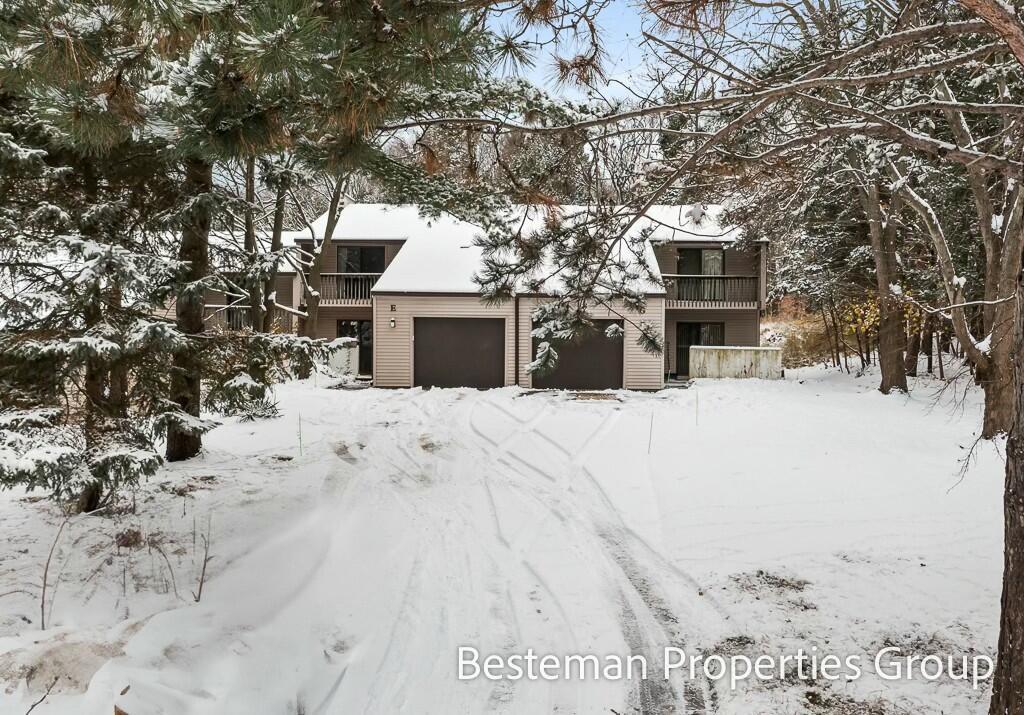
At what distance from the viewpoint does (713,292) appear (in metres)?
18.2

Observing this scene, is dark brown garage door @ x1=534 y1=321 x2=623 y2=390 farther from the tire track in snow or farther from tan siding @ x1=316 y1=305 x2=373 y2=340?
the tire track in snow

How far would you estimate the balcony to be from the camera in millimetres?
17969

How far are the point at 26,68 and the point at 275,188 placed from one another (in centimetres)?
538

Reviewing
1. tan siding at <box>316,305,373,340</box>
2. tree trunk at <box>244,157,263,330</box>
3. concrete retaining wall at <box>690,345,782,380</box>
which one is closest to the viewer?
tree trunk at <box>244,157,263,330</box>

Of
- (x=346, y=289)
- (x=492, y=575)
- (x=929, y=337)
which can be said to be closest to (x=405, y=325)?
(x=346, y=289)

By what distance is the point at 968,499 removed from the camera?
5.64 meters

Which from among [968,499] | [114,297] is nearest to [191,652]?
[114,297]

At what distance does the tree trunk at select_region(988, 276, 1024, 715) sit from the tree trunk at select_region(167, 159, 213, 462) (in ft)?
16.4

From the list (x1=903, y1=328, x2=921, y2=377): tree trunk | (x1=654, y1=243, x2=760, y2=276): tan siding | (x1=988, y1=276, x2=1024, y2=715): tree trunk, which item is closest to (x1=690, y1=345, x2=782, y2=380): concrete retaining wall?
(x1=654, y1=243, x2=760, y2=276): tan siding

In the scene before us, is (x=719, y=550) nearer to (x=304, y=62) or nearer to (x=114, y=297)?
(x=304, y=62)

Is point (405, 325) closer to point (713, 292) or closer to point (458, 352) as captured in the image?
point (458, 352)

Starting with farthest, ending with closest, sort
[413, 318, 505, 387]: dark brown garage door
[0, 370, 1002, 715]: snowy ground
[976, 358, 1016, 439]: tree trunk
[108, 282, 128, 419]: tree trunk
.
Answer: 1. [413, 318, 505, 387]: dark brown garage door
2. [976, 358, 1016, 439]: tree trunk
3. [108, 282, 128, 419]: tree trunk
4. [0, 370, 1002, 715]: snowy ground

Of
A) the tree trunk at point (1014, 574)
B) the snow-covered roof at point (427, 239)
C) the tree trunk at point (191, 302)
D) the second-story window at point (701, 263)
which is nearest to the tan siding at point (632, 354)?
the snow-covered roof at point (427, 239)

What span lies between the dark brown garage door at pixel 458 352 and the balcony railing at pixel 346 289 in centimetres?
320
